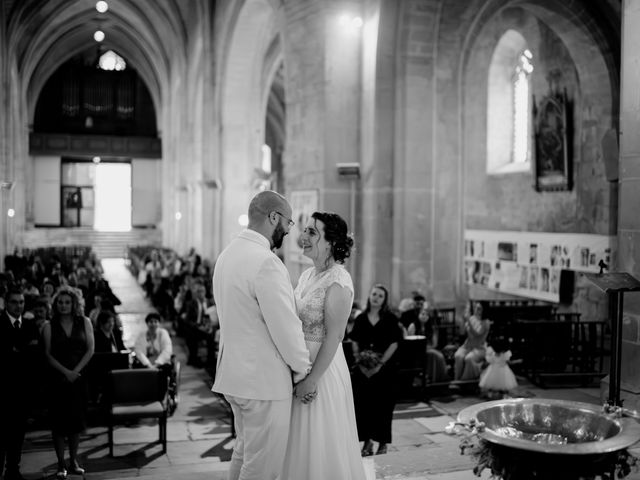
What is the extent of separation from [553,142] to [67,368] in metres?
11.1

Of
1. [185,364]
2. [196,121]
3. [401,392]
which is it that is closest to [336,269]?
[401,392]

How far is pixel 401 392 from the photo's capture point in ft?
29.2

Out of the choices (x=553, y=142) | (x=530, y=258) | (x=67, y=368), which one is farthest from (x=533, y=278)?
(x=67, y=368)

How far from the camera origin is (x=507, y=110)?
17.2 metres

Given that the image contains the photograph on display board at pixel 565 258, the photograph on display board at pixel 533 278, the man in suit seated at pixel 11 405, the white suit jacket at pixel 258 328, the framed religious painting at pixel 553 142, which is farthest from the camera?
the photograph on display board at pixel 533 278

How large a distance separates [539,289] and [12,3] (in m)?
20.4

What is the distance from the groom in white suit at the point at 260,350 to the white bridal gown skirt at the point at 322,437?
192 millimetres

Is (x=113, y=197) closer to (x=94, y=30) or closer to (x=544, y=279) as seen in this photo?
(x=94, y=30)

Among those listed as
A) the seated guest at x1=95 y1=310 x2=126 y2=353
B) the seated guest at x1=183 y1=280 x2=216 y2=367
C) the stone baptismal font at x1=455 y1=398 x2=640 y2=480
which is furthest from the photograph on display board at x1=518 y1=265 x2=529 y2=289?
the stone baptismal font at x1=455 y1=398 x2=640 y2=480

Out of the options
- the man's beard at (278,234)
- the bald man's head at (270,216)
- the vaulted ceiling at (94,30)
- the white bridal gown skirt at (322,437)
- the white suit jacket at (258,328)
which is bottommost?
the white bridal gown skirt at (322,437)

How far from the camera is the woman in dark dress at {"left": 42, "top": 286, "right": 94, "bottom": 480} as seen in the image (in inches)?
246

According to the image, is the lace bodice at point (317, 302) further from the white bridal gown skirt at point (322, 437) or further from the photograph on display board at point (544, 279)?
the photograph on display board at point (544, 279)

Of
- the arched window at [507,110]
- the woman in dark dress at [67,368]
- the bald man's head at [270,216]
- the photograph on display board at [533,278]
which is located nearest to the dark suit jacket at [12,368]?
the woman in dark dress at [67,368]

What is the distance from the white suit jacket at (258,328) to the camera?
3.59 metres
